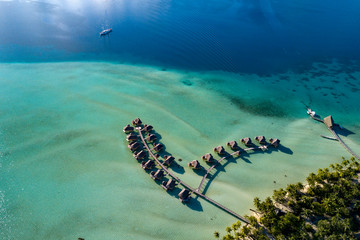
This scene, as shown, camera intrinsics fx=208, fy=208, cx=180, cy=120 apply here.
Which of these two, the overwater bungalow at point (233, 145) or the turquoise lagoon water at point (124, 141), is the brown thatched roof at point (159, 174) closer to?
the turquoise lagoon water at point (124, 141)

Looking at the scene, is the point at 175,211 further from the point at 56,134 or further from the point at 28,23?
the point at 28,23

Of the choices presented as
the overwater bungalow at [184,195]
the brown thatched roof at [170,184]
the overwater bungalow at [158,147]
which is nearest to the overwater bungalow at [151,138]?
the overwater bungalow at [158,147]

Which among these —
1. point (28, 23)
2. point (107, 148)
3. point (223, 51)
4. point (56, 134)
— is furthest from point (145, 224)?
point (28, 23)

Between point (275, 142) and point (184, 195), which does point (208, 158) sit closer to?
point (184, 195)

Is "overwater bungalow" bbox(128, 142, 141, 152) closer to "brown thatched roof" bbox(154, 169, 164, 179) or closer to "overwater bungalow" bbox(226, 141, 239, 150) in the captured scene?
"brown thatched roof" bbox(154, 169, 164, 179)

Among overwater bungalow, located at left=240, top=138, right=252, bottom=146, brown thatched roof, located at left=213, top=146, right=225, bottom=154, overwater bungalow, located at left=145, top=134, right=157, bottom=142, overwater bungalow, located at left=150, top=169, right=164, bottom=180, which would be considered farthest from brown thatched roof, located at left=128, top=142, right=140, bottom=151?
overwater bungalow, located at left=240, top=138, right=252, bottom=146

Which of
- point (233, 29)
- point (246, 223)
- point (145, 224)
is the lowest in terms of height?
point (145, 224)

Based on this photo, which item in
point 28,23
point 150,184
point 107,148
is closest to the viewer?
point 150,184
